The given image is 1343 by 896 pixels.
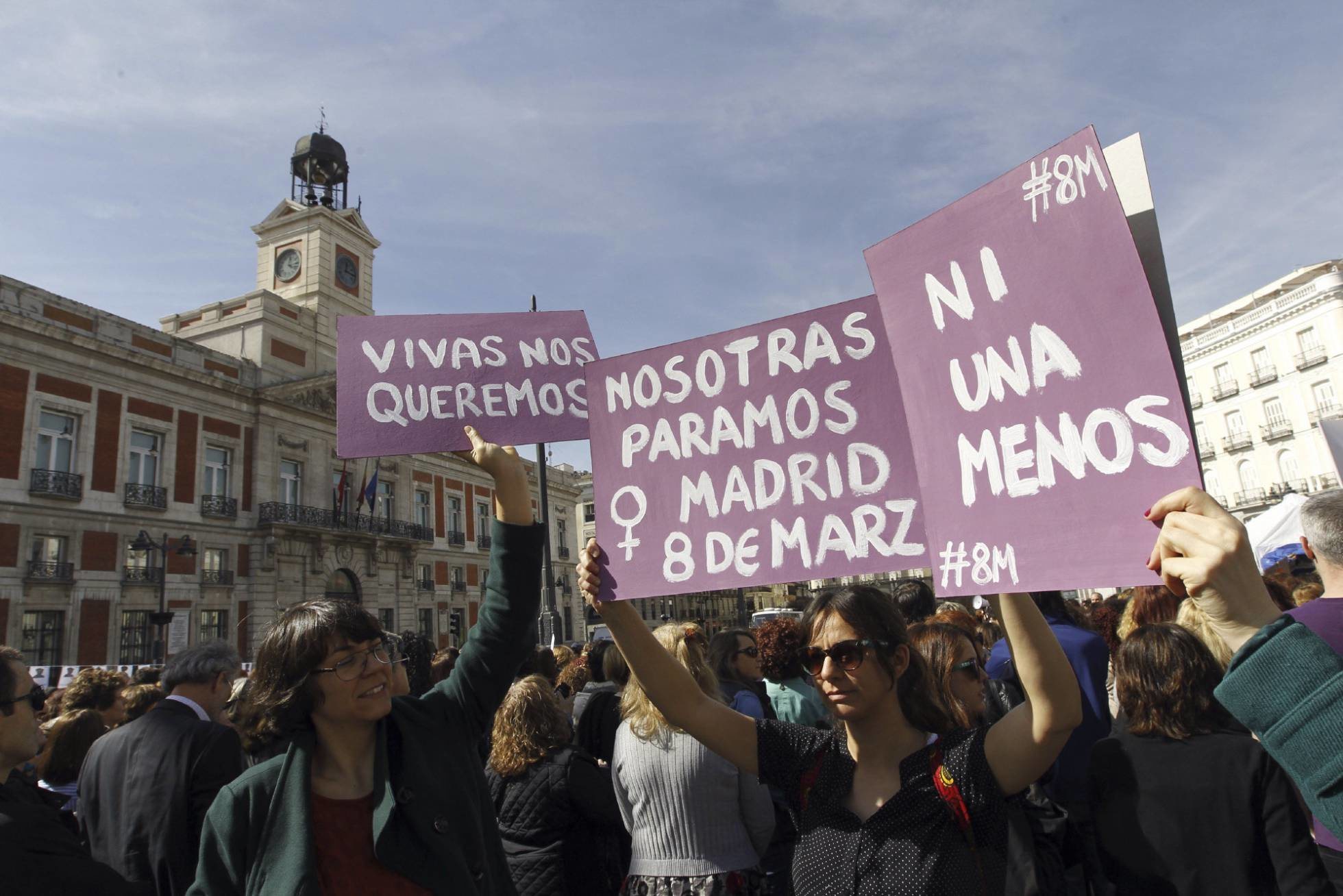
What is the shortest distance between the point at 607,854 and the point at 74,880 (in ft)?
6.80

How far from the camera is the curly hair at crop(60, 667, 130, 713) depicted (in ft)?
15.6

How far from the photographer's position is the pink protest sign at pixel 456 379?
10.2ft

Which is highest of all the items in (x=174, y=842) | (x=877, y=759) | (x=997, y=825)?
(x=877, y=759)

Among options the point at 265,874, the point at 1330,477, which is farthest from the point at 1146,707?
the point at 1330,477

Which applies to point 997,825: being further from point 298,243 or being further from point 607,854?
point 298,243

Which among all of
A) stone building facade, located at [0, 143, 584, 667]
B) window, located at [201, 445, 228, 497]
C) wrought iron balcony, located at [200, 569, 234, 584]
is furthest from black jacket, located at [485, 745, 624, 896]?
window, located at [201, 445, 228, 497]

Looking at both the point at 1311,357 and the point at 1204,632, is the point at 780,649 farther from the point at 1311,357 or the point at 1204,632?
the point at 1311,357

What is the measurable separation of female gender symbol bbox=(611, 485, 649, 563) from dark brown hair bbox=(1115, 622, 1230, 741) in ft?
5.48

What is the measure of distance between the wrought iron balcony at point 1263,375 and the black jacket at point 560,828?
42041mm

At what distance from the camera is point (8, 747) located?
249cm

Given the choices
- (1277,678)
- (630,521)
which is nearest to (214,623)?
(630,521)

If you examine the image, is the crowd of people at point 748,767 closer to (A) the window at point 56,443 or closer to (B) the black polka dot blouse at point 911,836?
(B) the black polka dot blouse at point 911,836

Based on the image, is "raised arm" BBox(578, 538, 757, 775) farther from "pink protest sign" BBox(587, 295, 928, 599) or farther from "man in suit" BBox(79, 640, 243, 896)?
"man in suit" BBox(79, 640, 243, 896)

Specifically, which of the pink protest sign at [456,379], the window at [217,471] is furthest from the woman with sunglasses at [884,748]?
the window at [217,471]
